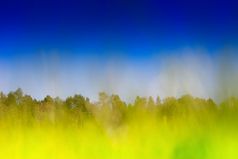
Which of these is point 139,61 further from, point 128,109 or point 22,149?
point 22,149

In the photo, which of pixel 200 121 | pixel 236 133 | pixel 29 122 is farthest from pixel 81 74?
pixel 236 133

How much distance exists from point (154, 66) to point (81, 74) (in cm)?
39

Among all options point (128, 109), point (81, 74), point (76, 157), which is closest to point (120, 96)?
point (128, 109)

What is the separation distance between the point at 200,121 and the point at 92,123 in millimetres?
568

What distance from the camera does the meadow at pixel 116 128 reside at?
8.17 feet

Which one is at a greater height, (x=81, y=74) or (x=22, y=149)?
(x=81, y=74)

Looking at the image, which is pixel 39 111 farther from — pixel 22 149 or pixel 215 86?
pixel 215 86

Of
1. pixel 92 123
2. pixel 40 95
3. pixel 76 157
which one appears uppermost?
pixel 40 95

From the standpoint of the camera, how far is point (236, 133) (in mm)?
2514

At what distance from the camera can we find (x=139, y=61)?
254 cm

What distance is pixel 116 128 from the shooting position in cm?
251

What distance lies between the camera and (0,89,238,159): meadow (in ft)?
8.17

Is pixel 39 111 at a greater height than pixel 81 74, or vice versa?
pixel 81 74

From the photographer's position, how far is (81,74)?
2.53 meters
